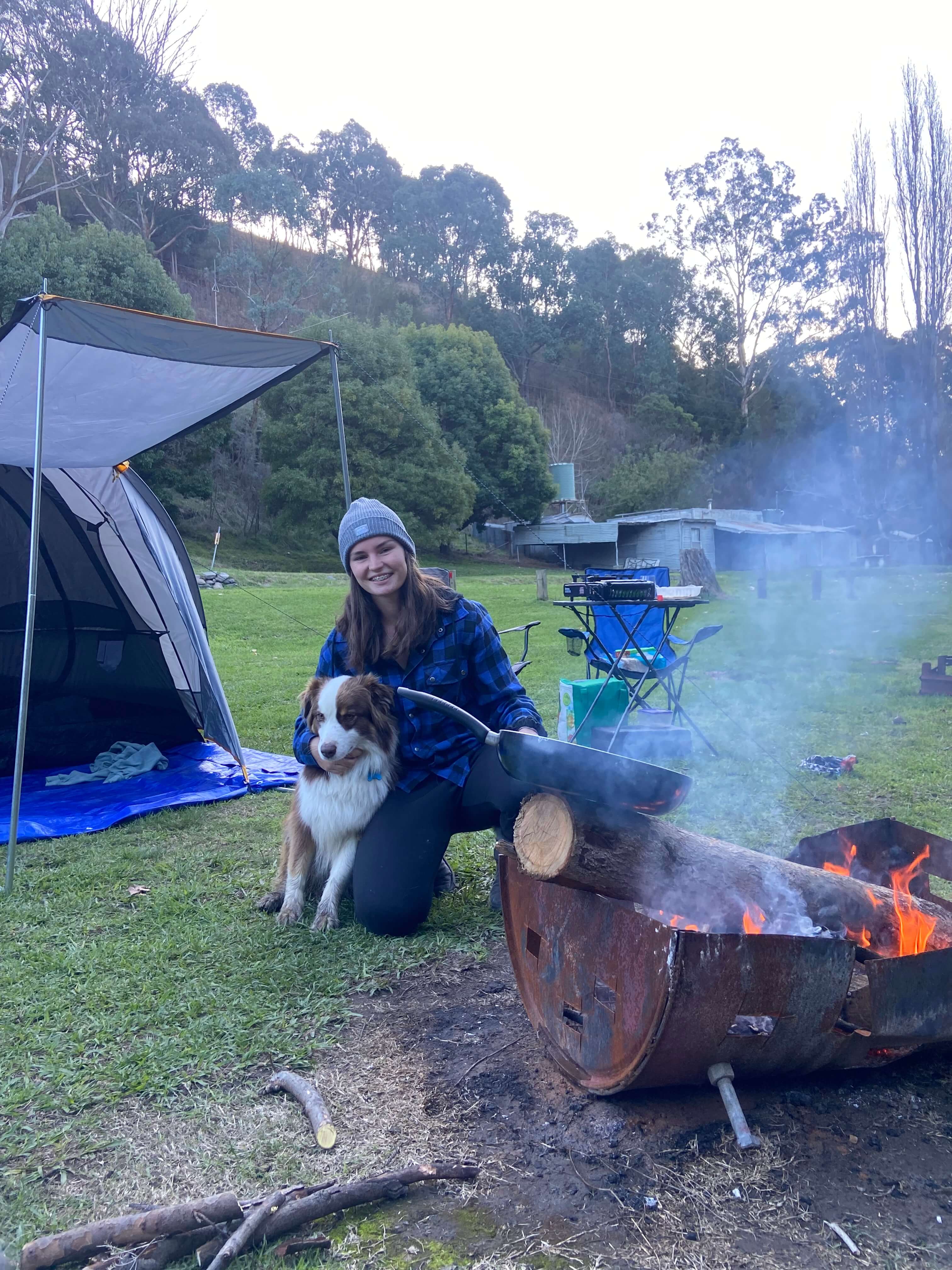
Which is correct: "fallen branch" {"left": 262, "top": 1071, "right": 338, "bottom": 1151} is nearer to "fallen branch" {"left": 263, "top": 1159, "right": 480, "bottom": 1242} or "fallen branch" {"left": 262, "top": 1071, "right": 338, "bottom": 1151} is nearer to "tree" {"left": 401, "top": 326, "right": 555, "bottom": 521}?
"fallen branch" {"left": 263, "top": 1159, "right": 480, "bottom": 1242}

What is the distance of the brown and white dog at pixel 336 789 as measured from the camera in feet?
9.68

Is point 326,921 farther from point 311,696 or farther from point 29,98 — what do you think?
point 29,98

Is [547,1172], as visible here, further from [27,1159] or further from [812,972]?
[27,1159]

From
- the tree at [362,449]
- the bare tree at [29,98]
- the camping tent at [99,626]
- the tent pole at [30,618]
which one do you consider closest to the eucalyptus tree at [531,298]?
the tree at [362,449]

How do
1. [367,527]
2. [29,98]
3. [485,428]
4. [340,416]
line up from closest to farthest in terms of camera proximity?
[367,527], [340,416], [29,98], [485,428]

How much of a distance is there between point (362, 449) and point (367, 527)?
24487 millimetres

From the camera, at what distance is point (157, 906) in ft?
11.1

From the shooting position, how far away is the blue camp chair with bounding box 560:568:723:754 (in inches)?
214

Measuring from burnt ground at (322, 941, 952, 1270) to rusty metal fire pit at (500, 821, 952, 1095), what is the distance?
10 centimetres

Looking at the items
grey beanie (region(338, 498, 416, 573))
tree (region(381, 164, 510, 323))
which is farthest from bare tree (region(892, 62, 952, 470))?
tree (region(381, 164, 510, 323))

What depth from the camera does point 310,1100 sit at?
2.05 m

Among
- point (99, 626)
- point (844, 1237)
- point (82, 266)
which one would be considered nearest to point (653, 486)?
point (82, 266)

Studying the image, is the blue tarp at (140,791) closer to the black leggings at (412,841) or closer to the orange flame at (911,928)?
the black leggings at (412,841)

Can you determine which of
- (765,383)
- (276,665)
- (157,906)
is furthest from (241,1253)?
(765,383)
